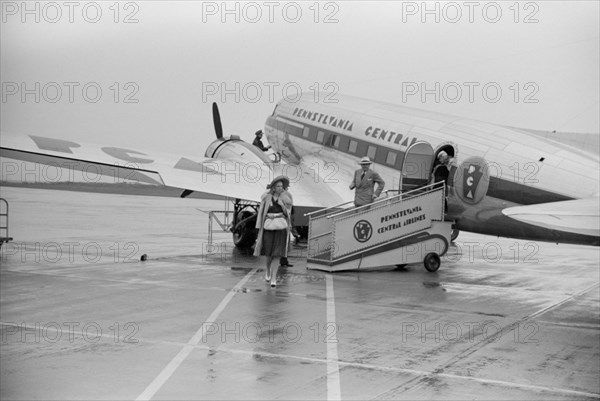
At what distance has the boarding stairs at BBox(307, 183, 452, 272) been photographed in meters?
16.2

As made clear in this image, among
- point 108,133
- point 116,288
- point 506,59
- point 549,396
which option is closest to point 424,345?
point 549,396

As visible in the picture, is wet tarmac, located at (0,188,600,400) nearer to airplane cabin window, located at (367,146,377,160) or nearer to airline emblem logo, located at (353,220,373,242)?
airline emblem logo, located at (353,220,373,242)

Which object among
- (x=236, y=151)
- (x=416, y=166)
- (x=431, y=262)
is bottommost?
(x=431, y=262)

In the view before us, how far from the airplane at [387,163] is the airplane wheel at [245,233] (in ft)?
0.08

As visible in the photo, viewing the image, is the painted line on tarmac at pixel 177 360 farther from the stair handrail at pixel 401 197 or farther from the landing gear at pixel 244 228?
the landing gear at pixel 244 228

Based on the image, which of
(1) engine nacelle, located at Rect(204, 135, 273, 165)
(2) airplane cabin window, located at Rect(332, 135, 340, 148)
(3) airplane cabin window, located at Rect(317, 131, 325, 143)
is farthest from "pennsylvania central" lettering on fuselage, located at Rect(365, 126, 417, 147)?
(1) engine nacelle, located at Rect(204, 135, 273, 165)

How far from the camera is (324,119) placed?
2227 centimetres

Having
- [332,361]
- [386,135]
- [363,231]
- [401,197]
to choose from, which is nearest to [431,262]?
[401,197]

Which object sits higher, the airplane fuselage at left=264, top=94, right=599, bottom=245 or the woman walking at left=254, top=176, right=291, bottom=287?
the airplane fuselage at left=264, top=94, right=599, bottom=245

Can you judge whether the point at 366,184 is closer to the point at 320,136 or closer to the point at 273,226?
the point at 273,226

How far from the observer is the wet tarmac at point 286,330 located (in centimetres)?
722

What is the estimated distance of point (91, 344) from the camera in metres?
8.61

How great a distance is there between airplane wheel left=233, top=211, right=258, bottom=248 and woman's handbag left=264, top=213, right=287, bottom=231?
6.93m

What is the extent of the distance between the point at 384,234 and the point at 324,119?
662 cm
